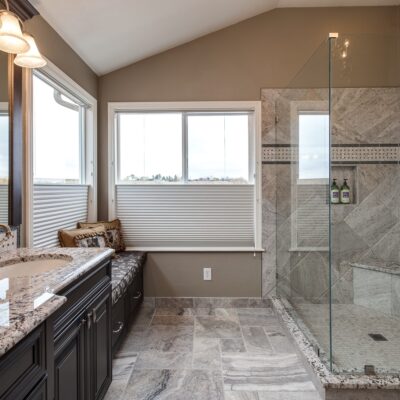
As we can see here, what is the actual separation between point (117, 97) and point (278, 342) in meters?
2.69

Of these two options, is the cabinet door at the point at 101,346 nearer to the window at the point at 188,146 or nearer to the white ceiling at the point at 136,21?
the window at the point at 188,146

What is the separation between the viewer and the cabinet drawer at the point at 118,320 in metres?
1.96

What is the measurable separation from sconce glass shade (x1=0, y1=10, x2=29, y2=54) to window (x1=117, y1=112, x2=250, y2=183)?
1.71 m

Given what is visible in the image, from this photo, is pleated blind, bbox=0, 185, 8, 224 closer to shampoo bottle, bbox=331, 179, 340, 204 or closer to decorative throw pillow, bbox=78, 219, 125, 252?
decorative throw pillow, bbox=78, 219, 125, 252

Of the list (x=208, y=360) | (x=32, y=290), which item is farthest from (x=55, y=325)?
(x=208, y=360)

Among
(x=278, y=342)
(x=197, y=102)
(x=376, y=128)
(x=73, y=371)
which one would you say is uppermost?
(x=197, y=102)

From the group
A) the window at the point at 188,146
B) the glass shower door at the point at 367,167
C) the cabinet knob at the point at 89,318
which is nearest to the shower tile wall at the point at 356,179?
the glass shower door at the point at 367,167

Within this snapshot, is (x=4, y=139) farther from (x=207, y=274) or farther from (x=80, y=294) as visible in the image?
(x=207, y=274)

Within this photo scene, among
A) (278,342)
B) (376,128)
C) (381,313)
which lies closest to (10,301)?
(278,342)

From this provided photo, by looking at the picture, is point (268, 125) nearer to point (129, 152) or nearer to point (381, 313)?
point (129, 152)

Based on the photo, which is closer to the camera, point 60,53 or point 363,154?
point 60,53

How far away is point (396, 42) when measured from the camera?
2.80 m

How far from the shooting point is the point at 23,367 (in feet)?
2.74

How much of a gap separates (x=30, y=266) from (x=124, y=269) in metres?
0.93
